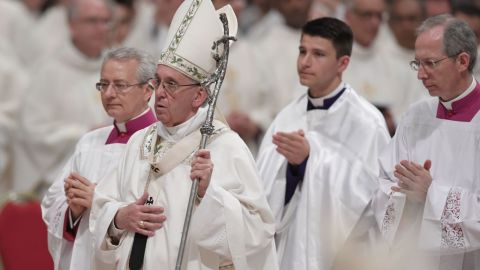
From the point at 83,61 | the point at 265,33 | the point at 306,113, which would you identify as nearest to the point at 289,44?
the point at 265,33

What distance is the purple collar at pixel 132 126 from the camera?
23.8ft

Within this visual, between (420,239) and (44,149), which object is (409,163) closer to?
(420,239)

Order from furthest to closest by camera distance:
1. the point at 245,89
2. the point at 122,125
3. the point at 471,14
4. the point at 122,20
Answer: the point at 122,20 < the point at 245,89 < the point at 471,14 < the point at 122,125

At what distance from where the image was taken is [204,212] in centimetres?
621

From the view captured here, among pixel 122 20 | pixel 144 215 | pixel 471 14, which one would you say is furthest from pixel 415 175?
pixel 122 20

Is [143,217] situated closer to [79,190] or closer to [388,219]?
[79,190]

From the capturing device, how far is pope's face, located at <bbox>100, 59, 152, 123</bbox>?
7.14 metres

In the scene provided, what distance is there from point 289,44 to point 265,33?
1.22 ft

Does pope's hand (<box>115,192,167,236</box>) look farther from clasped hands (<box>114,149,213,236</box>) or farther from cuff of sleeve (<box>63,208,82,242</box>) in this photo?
cuff of sleeve (<box>63,208,82,242</box>)

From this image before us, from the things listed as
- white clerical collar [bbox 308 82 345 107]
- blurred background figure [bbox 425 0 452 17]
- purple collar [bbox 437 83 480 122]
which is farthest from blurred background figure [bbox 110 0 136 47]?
purple collar [bbox 437 83 480 122]

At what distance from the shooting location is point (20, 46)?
1176 centimetres

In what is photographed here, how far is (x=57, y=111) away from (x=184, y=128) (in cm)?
412

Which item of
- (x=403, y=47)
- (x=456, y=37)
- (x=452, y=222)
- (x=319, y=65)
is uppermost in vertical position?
(x=456, y=37)

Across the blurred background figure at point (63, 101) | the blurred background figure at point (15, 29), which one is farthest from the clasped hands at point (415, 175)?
the blurred background figure at point (15, 29)
